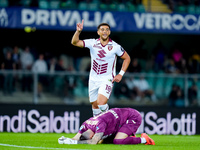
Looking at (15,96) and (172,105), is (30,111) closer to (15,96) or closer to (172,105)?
(15,96)

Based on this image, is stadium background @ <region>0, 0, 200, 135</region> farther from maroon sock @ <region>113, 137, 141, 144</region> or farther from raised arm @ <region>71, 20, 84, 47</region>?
maroon sock @ <region>113, 137, 141, 144</region>

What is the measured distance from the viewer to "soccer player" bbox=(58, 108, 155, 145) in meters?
9.20

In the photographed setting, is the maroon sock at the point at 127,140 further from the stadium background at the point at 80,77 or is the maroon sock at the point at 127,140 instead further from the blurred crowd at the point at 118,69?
the blurred crowd at the point at 118,69

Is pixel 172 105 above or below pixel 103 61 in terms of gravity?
below

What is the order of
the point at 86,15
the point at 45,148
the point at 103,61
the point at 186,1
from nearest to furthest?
the point at 45,148, the point at 103,61, the point at 86,15, the point at 186,1

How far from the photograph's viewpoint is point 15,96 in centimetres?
1498

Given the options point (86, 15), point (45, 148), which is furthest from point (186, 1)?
point (45, 148)

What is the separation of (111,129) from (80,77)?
591cm

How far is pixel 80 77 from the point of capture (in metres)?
15.2

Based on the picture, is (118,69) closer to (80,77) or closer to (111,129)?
(80,77)

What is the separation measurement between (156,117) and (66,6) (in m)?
5.69

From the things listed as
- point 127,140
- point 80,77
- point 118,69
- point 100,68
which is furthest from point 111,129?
point 118,69

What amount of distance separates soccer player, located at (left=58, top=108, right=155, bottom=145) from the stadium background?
4835mm

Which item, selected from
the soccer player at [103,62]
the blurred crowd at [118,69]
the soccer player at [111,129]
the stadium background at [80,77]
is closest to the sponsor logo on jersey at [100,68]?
the soccer player at [103,62]
